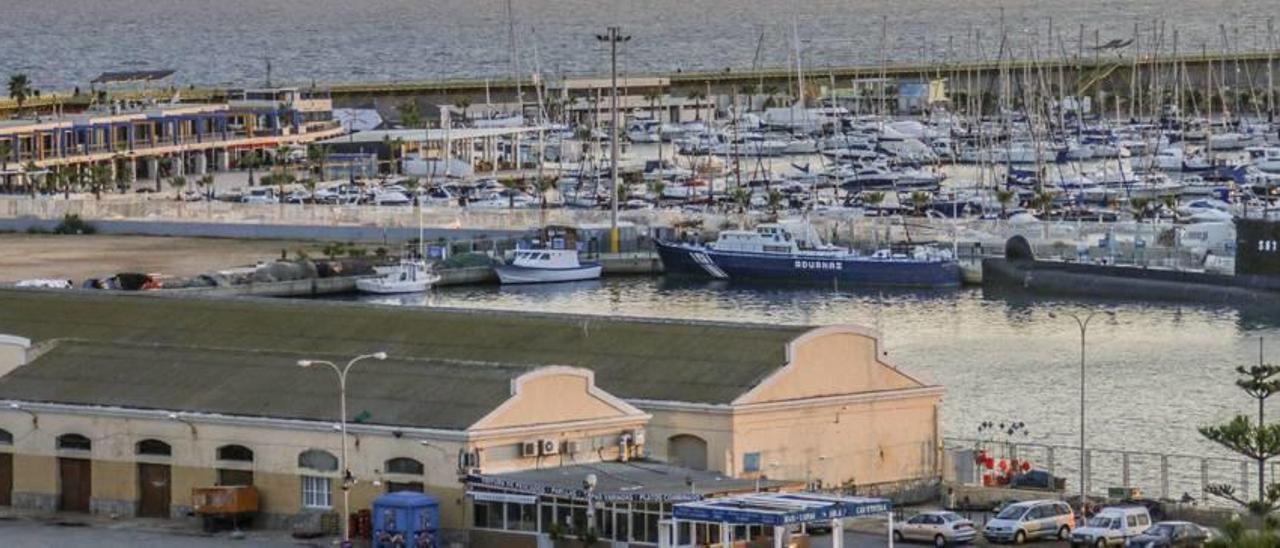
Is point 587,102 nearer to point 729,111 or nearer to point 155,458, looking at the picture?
point 729,111

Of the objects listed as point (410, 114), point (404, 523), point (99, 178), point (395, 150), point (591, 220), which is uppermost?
point (410, 114)

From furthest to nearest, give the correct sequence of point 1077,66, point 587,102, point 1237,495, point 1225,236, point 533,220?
1. point 1077,66
2. point 587,102
3. point 533,220
4. point 1225,236
5. point 1237,495

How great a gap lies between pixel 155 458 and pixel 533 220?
48172 mm

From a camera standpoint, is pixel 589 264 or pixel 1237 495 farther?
pixel 589 264

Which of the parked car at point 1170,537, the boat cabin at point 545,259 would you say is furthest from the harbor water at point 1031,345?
the parked car at point 1170,537

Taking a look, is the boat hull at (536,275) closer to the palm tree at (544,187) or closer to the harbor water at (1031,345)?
the harbor water at (1031,345)

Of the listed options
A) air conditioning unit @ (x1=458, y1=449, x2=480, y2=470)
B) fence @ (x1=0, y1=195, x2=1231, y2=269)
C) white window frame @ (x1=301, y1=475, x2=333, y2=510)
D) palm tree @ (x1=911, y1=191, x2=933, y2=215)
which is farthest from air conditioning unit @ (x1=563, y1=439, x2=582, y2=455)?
palm tree @ (x1=911, y1=191, x2=933, y2=215)

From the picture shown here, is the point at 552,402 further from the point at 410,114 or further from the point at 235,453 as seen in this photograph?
the point at 410,114

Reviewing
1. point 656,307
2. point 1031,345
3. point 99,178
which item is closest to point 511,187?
point 99,178

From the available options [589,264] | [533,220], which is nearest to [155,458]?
[589,264]

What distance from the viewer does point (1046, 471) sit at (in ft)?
137

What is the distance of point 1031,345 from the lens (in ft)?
209

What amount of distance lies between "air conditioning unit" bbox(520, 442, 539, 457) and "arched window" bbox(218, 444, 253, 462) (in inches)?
127

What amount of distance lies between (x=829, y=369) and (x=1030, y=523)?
4861 millimetres
